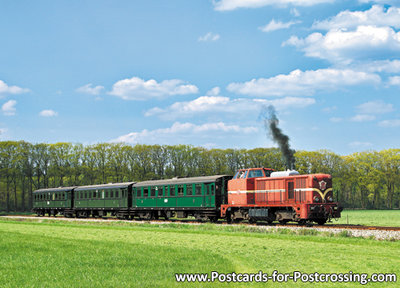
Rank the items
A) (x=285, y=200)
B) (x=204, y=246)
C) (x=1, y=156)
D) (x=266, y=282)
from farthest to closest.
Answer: (x=1, y=156), (x=285, y=200), (x=204, y=246), (x=266, y=282)

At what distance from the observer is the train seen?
30188 millimetres

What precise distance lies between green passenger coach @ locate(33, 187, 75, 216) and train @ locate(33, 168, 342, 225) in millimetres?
8134

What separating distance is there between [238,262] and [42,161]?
A: 243 feet

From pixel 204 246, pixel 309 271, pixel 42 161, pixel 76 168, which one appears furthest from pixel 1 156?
pixel 309 271

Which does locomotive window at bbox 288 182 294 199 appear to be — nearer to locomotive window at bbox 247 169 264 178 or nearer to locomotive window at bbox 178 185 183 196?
locomotive window at bbox 247 169 264 178

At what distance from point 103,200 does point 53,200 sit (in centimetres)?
1374

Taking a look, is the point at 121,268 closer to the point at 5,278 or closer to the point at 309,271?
the point at 5,278

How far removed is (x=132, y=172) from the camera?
274 feet

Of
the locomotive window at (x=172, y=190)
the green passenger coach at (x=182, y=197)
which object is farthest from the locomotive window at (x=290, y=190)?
the locomotive window at (x=172, y=190)

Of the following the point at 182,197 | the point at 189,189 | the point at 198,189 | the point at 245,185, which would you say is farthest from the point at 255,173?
the point at 182,197

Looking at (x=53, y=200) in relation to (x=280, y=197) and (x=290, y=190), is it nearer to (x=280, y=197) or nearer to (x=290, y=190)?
(x=280, y=197)

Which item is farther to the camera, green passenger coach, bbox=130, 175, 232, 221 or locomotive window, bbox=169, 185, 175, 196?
locomotive window, bbox=169, 185, 175, 196

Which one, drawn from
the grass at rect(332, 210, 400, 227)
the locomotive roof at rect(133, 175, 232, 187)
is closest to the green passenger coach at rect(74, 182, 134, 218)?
the locomotive roof at rect(133, 175, 232, 187)

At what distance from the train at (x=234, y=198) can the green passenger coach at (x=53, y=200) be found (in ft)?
26.7
